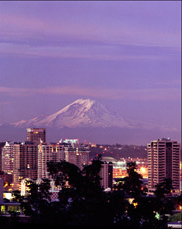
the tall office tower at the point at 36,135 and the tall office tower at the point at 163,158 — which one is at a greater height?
the tall office tower at the point at 36,135

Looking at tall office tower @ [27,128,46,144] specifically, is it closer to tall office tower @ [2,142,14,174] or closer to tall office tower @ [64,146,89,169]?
tall office tower @ [2,142,14,174]

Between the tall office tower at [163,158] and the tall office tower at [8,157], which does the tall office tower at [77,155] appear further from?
the tall office tower at [8,157]

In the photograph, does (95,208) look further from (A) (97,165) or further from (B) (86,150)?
(B) (86,150)

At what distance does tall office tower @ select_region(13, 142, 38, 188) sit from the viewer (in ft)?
90.8

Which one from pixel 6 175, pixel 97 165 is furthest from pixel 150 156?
pixel 97 165

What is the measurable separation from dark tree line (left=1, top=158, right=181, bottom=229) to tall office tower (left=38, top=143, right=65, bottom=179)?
2182 centimetres

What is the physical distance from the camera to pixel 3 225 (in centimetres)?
279

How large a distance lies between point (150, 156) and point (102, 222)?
23.8 m

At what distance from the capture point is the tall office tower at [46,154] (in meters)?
25.8

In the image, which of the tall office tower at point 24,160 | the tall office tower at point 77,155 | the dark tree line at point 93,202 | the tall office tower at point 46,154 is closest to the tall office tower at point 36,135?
the tall office tower at point 24,160

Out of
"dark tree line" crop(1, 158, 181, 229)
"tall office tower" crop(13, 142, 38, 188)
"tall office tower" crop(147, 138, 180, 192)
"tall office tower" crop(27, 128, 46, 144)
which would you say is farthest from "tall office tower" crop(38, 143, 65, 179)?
"dark tree line" crop(1, 158, 181, 229)

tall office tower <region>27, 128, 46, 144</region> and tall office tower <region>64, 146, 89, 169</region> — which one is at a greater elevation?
tall office tower <region>27, 128, 46, 144</region>

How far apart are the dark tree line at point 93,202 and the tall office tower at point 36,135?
26.8 meters

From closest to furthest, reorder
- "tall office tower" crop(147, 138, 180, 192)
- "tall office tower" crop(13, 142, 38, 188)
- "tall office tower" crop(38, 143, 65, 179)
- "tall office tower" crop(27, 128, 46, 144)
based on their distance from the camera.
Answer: "tall office tower" crop(147, 138, 180, 192)
"tall office tower" crop(38, 143, 65, 179)
"tall office tower" crop(13, 142, 38, 188)
"tall office tower" crop(27, 128, 46, 144)
